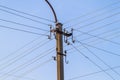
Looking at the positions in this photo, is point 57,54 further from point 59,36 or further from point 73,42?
point 73,42

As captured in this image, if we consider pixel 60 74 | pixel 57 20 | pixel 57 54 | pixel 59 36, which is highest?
pixel 57 20

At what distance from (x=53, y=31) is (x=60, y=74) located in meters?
2.75

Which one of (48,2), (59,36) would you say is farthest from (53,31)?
(48,2)

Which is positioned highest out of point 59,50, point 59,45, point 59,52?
point 59,45

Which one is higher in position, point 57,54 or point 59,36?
point 59,36

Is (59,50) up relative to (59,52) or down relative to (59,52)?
up

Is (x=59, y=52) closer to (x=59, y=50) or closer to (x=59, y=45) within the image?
(x=59, y=50)

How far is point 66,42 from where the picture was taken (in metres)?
17.2

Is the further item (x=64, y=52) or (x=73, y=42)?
(x=73, y=42)

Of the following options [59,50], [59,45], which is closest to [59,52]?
[59,50]

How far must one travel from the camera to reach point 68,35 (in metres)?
17.1

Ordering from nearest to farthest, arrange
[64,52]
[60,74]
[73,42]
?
[60,74] < [64,52] < [73,42]

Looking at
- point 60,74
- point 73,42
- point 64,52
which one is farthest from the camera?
point 73,42

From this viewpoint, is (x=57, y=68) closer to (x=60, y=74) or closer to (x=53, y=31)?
(x=60, y=74)
